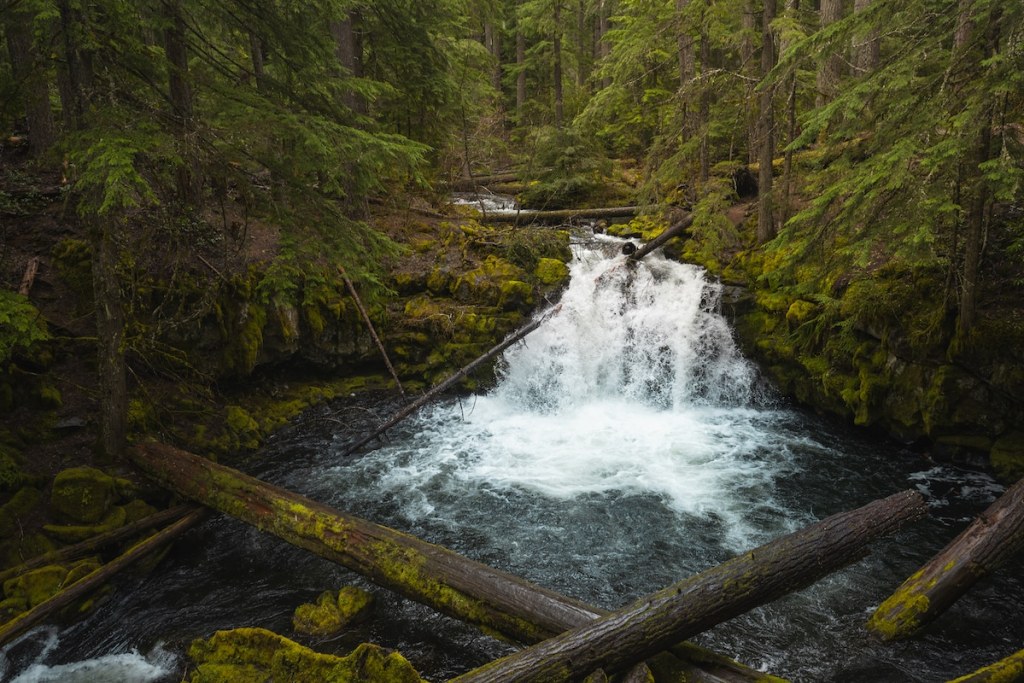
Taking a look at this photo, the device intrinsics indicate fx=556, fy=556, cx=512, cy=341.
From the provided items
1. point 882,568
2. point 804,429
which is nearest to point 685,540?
point 882,568

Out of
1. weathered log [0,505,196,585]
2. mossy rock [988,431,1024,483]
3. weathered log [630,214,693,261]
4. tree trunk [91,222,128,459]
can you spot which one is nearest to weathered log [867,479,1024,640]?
mossy rock [988,431,1024,483]

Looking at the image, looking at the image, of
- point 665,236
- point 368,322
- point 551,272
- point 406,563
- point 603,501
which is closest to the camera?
point 406,563

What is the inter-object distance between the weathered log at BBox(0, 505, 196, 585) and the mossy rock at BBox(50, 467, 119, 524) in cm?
36

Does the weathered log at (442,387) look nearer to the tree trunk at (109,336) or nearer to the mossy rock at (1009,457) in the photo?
the tree trunk at (109,336)

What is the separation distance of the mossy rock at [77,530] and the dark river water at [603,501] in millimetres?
758

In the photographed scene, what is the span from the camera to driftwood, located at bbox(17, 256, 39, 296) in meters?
8.34

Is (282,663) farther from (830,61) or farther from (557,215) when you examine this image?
(830,61)

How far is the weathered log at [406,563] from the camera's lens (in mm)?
4770

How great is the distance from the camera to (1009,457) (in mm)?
8414

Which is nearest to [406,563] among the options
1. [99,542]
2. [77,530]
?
[99,542]

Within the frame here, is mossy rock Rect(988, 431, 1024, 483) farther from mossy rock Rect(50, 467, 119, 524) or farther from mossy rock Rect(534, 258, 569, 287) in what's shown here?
mossy rock Rect(50, 467, 119, 524)

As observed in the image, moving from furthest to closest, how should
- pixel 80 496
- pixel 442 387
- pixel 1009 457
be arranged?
pixel 442 387 → pixel 1009 457 → pixel 80 496

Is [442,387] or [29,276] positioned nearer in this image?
[29,276]

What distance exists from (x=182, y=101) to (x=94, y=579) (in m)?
7.10
